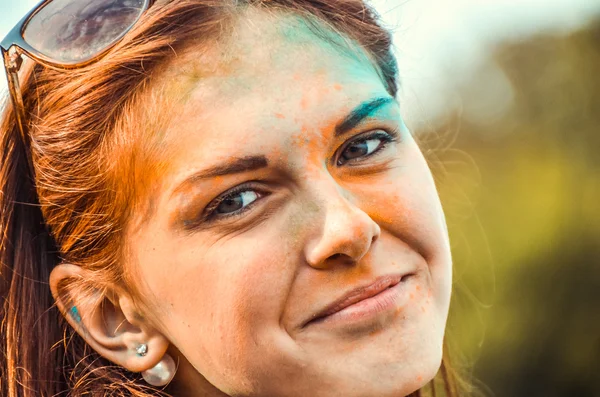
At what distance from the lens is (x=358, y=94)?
2.17 meters

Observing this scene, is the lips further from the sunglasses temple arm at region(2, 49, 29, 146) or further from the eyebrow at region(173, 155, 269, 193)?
the sunglasses temple arm at region(2, 49, 29, 146)

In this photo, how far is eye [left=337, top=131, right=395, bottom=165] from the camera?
221cm

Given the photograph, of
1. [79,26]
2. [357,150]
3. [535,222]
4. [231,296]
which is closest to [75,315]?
[231,296]

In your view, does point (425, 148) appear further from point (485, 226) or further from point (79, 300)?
point (485, 226)

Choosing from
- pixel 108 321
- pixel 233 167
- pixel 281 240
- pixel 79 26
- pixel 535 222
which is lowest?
pixel 535 222

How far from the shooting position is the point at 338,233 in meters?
1.96

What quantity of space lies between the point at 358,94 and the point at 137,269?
0.83 m

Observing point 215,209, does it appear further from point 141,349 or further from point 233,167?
point 141,349

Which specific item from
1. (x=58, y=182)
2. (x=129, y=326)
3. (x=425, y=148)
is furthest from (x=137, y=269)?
(x=425, y=148)

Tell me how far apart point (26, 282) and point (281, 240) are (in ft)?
3.15

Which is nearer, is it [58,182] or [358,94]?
[358,94]

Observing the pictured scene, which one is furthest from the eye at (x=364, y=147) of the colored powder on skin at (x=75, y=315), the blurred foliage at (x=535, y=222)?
the blurred foliage at (x=535, y=222)

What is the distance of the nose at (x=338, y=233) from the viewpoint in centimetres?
196

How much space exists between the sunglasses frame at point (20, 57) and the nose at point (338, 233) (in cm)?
80
